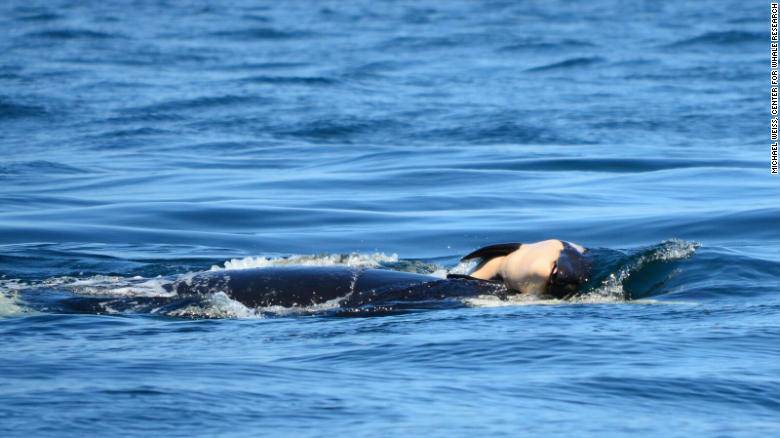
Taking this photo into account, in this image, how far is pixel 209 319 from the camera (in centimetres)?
880

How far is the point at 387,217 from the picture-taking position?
1502 centimetres

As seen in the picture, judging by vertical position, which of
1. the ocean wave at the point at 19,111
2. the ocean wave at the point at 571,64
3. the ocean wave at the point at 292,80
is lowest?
the ocean wave at the point at 19,111

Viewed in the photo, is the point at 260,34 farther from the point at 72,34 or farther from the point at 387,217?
the point at 387,217

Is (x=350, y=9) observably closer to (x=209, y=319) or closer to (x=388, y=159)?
(x=388, y=159)

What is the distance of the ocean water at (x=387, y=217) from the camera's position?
6.80 metres

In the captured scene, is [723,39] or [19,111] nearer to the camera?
[19,111]

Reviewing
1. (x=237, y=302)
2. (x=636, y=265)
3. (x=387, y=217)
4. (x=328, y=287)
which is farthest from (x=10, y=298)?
(x=387, y=217)

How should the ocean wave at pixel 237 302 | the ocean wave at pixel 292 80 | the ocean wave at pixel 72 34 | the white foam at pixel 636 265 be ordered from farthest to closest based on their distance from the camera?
1. the ocean wave at pixel 72 34
2. the ocean wave at pixel 292 80
3. the white foam at pixel 636 265
4. the ocean wave at pixel 237 302

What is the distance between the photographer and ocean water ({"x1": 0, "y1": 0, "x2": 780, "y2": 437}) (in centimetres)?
680

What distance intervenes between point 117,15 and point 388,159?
82.4 ft

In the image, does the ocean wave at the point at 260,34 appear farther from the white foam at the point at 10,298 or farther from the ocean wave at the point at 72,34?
the white foam at the point at 10,298

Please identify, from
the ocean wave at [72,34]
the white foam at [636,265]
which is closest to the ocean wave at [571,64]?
the ocean wave at [72,34]

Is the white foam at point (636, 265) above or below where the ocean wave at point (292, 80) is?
below

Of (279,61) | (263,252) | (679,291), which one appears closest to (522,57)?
(279,61)
